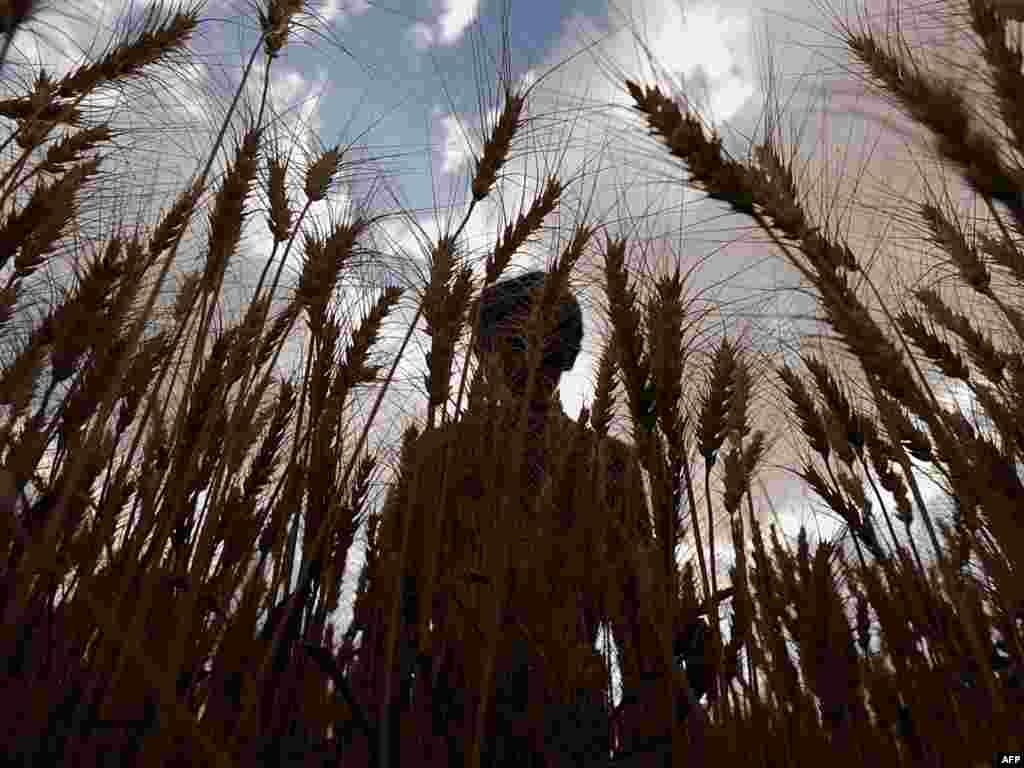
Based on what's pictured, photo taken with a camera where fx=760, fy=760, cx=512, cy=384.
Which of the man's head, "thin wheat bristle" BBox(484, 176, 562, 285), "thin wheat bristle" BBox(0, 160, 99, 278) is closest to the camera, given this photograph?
"thin wheat bristle" BBox(0, 160, 99, 278)

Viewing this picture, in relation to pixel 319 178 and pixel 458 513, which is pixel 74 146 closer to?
pixel 319 178

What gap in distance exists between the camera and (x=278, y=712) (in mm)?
1263

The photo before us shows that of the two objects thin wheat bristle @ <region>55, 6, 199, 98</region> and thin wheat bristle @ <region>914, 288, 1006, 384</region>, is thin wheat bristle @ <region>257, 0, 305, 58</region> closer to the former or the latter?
thin wheat bristle @ <region>55, 6, 199, 98</region>

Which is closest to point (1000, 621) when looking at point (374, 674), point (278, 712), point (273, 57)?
point (374, 674)

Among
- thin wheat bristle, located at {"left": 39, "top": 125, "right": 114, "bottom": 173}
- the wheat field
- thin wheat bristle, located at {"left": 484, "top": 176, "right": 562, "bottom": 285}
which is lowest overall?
the wheat field

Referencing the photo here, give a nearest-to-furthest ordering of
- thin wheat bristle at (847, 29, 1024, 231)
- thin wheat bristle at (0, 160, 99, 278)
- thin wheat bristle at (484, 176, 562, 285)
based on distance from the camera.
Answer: thin wheat bristle at (847, 29, 1024, 231)
thin wheat bristle at (0, 160, 99, 278)
thin wheat bristle at (484, 176, 562, 285)

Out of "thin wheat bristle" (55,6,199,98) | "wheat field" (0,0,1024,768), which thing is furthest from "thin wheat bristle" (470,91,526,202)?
"thin wheat bristle" (55,6,199,98)

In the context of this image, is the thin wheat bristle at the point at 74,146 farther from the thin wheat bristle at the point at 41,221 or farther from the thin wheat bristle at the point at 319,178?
the thin wheat bristle at the point at 319,178

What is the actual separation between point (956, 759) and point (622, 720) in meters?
0.61

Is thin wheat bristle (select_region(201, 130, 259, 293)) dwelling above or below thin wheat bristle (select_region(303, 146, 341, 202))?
below

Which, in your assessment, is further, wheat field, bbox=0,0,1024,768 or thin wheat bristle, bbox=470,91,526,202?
thin wheat bristle, bbox=470,91,526,202

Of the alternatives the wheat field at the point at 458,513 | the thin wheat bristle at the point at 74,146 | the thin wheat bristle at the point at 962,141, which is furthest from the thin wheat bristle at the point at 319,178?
the thin wheat bristle at the point at 962,141

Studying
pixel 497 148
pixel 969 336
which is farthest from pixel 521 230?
pixel 969 336

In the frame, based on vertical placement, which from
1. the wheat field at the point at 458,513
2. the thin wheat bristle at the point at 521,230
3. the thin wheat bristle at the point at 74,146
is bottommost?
the wheat field at the point at 458,513
